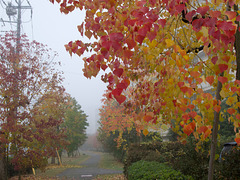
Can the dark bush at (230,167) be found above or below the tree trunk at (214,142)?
below

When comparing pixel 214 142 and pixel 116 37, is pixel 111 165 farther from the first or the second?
pixel 116 37

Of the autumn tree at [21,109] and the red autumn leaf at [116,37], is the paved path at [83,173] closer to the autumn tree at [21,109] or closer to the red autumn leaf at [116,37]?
the autumn tree at [21,109]

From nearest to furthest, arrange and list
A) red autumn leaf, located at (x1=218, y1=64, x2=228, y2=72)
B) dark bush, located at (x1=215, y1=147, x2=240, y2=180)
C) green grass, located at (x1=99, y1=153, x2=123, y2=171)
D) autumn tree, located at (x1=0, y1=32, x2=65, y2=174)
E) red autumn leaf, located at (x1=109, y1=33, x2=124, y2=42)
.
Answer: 1. red autumn leaf, located at (x1=109, y1=33, x2=124, y2=42)
2. red autumn leaf, located at (x1=218, y1=64, x2=228, y2=72)
3. dark bush, located at (x1=215, y1=147, x2=240, y2=180)
4. autumn tree, located at (x1=0, y1=32, x2=65, y2=174)
5. green grass, located at (x1=99, y1=153, x2=123, y2=171)

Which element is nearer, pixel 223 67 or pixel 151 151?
pixel 223 67

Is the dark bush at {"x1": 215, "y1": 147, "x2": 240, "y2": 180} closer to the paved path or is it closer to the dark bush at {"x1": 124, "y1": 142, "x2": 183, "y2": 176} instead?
the dark bush at {"x1": 124, "y1": 142, "x2": 183, "y2": 176}

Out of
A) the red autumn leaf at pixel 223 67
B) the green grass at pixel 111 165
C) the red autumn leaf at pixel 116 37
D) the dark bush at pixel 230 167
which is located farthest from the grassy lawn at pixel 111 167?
the red autumn leaf at pixel 116 37

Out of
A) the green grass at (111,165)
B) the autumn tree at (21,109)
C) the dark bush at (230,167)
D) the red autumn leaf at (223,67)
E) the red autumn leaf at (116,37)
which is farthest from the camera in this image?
the green grass at (111,165)

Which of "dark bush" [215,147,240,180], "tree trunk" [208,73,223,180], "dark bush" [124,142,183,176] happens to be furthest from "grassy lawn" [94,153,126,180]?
"tree trunk" [208,73,223,180]

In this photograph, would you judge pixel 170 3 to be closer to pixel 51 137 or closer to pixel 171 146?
pixel 51 137

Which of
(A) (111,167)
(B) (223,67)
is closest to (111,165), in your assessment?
(A) (111,167)

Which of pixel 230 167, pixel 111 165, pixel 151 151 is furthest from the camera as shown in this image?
pixel 111 165

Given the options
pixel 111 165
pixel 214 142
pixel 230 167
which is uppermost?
pixel 214 142

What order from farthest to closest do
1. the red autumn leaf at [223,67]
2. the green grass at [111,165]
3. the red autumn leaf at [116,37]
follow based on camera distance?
the green grass at [111,165] → the red autumn leaf at [223,67] → the red autumn leaf at [116,37]

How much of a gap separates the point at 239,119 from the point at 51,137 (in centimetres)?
935
